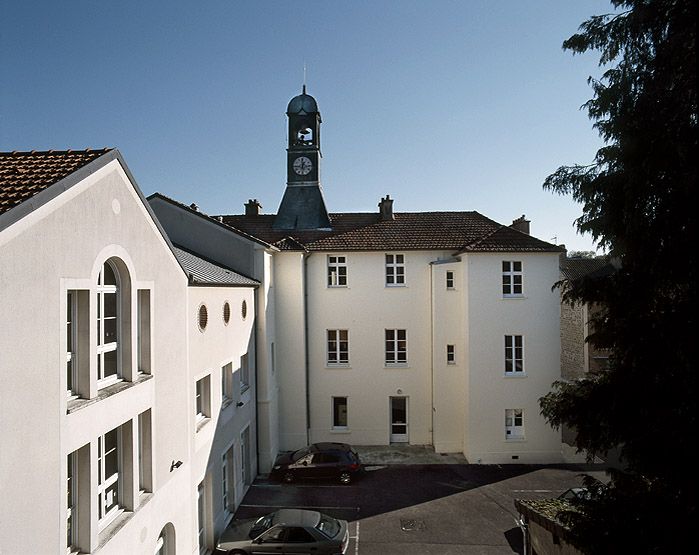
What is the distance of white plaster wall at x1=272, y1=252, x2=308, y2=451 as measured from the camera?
20.7 m

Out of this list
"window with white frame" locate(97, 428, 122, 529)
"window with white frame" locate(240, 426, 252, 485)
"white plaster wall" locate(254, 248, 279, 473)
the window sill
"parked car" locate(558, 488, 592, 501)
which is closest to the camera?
the window sill

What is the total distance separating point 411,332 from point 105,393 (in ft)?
50.4

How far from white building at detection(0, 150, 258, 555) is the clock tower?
11826 mm

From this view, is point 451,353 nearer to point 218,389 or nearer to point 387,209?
point 387,209

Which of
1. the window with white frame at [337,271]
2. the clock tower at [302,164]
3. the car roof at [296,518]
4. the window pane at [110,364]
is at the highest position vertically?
the clock tower at [302,164]

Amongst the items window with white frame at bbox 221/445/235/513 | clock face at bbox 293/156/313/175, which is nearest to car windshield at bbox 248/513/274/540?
window with white frame at bbox 221/445/235/513

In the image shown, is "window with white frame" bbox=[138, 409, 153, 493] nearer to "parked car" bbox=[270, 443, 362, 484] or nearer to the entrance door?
"parked car" bbox=[270, 443, 362, 484]


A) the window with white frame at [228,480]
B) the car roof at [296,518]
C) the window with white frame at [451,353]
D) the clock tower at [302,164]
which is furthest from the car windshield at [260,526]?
the clock tower at [302,164]

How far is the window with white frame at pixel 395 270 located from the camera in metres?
21.3

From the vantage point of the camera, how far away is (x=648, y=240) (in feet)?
21.4

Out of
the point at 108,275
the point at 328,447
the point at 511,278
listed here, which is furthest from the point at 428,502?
the point at 108,275

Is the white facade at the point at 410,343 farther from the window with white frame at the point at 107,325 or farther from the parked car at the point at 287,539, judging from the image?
the window with white frame at the point at 107,325

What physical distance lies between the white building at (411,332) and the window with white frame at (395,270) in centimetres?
5

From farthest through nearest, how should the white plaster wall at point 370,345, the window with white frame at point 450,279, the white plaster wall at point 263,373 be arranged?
the white plaster wall at point 370,345
the window with white frame at point 450,279
the white plaster wall at point 263,373
